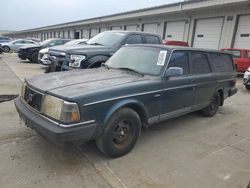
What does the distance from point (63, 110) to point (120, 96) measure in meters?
0.82

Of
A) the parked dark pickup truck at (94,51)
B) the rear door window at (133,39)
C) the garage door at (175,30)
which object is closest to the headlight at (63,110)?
the parked dark pickup truck at (94,51)

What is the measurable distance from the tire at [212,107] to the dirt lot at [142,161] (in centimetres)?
84

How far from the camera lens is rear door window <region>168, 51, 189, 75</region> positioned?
423 centimetres

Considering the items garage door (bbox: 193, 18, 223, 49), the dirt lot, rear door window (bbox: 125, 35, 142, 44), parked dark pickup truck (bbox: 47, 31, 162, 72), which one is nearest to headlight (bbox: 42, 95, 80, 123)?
the dirt lot

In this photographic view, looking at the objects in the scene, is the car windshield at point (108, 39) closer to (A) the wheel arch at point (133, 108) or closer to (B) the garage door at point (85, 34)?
(A) the wheel arch at point (133, 108)

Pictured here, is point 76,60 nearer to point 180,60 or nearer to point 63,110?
point 180,60

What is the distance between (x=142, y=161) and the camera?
3379mm

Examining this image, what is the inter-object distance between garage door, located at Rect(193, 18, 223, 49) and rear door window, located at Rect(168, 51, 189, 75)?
517 inches

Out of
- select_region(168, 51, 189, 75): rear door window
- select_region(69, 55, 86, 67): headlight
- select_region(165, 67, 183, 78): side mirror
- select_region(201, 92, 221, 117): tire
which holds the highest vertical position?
select_region(168, 51, 189, 75): rear door window

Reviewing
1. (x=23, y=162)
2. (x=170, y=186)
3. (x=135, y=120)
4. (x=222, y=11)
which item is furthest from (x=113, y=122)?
(x=222, y=11)

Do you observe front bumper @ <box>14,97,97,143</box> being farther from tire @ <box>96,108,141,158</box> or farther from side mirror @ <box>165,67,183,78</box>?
side mirror @ <box>165,67,183,78</box>

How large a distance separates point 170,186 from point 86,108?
4.52 ft

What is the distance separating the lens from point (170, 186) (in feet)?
9.36

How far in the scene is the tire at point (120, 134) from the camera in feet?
10.5
